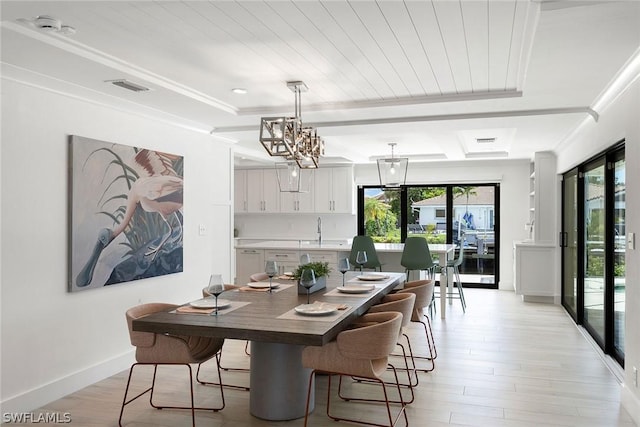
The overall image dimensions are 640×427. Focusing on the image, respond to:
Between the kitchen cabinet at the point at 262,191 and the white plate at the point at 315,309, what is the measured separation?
6589 millimetres

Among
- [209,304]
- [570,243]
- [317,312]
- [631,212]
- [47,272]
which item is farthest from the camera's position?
[570,243]

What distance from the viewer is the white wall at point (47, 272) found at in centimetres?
343

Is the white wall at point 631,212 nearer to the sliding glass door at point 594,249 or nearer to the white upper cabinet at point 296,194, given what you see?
the sliding glass door at point 594,249

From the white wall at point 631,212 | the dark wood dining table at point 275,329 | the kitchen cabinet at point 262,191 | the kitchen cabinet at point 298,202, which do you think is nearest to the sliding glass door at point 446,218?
the kitchen cabinet at point 298,202

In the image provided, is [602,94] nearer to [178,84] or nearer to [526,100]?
[526,100]

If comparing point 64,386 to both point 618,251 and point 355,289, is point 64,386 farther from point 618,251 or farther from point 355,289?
point 618,251

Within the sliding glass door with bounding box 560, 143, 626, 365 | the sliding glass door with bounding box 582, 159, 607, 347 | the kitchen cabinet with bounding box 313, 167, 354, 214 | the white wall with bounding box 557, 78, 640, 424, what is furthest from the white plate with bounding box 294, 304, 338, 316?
the kitchen cabinet with bounding box 313, 167, 354, 214

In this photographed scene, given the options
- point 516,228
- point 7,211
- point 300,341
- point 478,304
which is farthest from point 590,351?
point 7,211

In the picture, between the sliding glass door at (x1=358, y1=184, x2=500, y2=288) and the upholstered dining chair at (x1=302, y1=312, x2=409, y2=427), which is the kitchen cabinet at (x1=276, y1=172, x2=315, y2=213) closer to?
the sliding glass door at (x1=358, y1=184, x2=500, y2=288)

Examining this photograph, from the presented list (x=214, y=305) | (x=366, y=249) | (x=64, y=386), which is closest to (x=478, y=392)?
(x=214, y=305)

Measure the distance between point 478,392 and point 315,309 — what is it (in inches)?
61.2

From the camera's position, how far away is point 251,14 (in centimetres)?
265

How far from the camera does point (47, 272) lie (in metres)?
3.71

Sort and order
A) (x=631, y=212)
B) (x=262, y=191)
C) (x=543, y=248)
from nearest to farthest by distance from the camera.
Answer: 1. (x=631, y=212)
2. (x=543, y=248)
3. (x=262, y=191)
